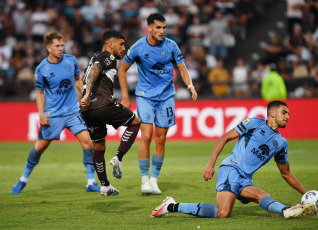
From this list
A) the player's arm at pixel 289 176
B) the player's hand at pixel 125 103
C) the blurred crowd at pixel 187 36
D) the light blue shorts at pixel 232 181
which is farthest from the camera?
the blurred crowd at pixel 187 36

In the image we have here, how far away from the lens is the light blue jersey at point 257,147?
7250mm

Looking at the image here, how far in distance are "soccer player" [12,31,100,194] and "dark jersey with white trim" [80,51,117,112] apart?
178 cm

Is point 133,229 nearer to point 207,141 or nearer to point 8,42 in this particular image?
point 207,141

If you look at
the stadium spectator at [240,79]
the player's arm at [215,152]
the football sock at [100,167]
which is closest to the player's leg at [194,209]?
the player's arm at [215,152]

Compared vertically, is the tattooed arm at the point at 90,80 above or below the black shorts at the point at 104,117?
above

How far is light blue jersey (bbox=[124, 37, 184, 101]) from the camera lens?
962 cm

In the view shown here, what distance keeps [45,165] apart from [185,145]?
210 inches

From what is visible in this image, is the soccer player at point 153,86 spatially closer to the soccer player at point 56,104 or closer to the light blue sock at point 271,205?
the soccer player at point 56,104

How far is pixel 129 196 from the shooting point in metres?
9.20

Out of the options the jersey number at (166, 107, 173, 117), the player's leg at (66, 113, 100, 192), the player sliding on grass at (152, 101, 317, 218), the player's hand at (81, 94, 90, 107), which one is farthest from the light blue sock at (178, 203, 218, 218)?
the player's leg at (66, 113, 100, 192)

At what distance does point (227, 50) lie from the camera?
23141 mm

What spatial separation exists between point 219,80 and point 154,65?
1112 centimetres

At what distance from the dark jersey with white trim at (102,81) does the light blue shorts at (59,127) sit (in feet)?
5.87

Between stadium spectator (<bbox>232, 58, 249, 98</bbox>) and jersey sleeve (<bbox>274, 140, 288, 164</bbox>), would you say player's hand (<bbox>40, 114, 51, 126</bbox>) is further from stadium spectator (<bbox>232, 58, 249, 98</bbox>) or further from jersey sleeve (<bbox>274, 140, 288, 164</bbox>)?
stadium spectator (<bbox>232, 58, 249, 98</bbox>)
